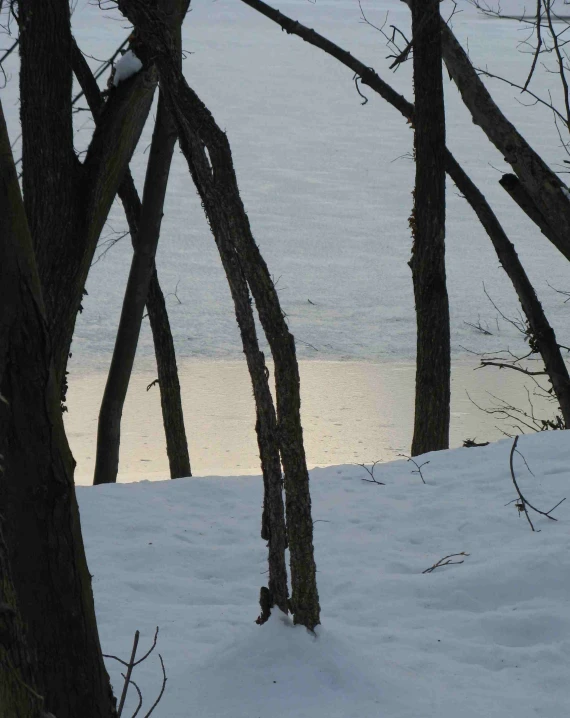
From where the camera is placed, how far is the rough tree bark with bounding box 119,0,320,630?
105 inches

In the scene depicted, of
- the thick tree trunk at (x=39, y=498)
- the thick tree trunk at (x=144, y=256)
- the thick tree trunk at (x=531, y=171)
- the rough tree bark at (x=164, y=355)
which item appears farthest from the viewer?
the rough tree bark at (x=164, y=355)

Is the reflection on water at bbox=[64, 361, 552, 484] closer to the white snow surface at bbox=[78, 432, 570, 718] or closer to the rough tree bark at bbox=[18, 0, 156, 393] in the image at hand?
the white snow surface at bbox=[78, 432, 570, 718]

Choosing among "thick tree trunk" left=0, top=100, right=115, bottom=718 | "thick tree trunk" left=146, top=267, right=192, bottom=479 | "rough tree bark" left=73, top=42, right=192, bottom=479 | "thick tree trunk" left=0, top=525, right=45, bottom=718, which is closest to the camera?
"thick tree trunk" left=0, top=525, right=45, bottom=718

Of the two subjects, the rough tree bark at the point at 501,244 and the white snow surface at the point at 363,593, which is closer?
the white snow surface at the point at 363,593

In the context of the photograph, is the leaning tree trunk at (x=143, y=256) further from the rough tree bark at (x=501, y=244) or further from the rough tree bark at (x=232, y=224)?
the rough tree bark at (x=232, y=224)

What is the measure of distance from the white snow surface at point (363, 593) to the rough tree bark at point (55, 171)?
3.74 ft

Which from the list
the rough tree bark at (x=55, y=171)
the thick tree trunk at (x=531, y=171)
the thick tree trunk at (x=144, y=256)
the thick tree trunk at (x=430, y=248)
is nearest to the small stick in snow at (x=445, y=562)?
the thick tree trunk at (x=531, y=171)

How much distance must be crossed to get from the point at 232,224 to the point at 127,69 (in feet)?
4.55

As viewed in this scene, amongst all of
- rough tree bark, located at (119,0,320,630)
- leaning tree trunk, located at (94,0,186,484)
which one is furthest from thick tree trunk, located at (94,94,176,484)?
rough tree bark, located at (119,0,320,630)

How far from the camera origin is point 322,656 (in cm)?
281

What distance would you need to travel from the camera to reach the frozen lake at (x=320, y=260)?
1007cm

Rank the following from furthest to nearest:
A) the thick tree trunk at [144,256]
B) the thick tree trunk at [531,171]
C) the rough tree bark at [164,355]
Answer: the rough tree bark at [164,355]
the thick tree trunk at [144,256]
the thick tree trunk at [531,171]

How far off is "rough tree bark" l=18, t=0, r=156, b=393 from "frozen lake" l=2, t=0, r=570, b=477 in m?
1.37

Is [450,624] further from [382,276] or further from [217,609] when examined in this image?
[382,276]
